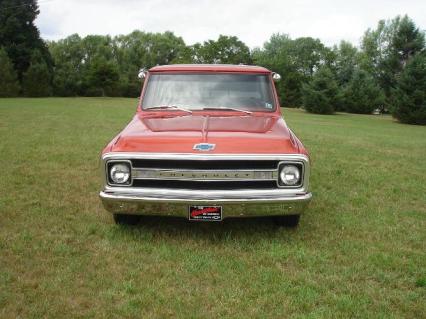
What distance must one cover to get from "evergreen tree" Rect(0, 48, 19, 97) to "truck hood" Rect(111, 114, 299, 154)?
1790 inches

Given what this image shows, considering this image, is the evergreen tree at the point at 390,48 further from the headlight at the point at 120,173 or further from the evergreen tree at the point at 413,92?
the headlight at the point at 120,173

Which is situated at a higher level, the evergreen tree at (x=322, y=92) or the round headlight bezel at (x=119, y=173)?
the round headlight bezel at (x=119, y=173)

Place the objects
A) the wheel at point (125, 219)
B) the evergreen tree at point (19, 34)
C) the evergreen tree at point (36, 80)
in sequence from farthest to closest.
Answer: the evergreen tree at point (19, 34) → the evergreen tree at point (36, 80) → the wheel at point (125, 219)

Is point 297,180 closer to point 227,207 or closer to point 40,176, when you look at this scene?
point 227,207

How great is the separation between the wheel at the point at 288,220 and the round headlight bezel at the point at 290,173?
0.63 meters

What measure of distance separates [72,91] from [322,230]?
58.0m

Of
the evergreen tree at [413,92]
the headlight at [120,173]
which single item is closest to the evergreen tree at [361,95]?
the evergreen tree at [413,92]

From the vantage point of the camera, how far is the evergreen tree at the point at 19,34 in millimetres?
53812

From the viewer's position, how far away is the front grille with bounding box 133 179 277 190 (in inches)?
174

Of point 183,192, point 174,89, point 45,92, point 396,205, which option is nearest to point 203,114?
point 174,89

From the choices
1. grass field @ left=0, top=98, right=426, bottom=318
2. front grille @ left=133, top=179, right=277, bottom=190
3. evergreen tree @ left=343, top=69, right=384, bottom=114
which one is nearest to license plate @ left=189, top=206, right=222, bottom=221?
front grille @ left=133, top=179, right=277, bottom=190

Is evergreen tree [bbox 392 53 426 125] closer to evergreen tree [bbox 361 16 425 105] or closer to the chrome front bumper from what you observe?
evergreen tree [bbox 361 16 425 105]

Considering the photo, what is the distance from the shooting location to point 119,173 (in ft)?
14.9

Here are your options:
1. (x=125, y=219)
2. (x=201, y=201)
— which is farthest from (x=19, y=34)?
(x=201, y=201)
